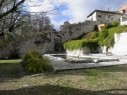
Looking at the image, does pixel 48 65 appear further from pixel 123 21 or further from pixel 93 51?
pixel 123 21

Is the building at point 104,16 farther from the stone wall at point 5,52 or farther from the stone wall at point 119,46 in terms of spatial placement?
the stone wall at point 5,52

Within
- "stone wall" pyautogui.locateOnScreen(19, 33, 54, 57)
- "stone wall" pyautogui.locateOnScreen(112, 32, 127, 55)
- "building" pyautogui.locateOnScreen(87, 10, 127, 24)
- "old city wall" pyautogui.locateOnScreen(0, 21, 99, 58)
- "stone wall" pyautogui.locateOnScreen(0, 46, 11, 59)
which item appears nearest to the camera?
"stone wall" pyautogui.locateOnScreen(112, 32, 127, 55)

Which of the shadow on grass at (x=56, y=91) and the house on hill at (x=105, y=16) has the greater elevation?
the house on hill at (x=105, y=16)

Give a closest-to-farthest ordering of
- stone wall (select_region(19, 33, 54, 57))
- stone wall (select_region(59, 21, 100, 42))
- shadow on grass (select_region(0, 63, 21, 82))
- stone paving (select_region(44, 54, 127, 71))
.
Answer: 1. shadow on grass (select_region(0, 63, 21, 82))
2. stone paving (select_region(44, 54, 127, 71))
3. stone wall (select_region(19, 33, 54, 57))
4. stone wall (select_region(59, 21, 100, 42))

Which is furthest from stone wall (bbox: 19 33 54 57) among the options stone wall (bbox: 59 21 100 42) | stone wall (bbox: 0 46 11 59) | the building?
the building

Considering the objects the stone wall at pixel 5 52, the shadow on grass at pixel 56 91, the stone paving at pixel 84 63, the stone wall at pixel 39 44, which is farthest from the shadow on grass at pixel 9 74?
the stone wall at pixel 39 44

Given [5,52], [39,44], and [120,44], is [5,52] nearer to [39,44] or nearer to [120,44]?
[39,44]

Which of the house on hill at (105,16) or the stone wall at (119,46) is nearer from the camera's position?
the stone wall at (119,46)

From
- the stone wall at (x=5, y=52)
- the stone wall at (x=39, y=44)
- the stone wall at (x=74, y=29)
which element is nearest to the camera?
the stone wall at (x=5, y=52)

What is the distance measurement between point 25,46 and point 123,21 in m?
16.7

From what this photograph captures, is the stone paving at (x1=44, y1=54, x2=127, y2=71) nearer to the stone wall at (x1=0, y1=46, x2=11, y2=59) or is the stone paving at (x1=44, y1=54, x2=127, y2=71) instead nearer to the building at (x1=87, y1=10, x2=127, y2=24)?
the stone wall at (x1=0, y1=46, x2=11, y2=59)

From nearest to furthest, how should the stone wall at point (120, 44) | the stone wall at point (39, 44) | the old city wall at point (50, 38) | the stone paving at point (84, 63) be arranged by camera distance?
the stone paving at point (84, 63) → the stone wall at point (120, 44) → the stone wall at point (39, 44) → the old city wall at point (50, 38)

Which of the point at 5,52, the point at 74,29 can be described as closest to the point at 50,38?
the point at 74,29

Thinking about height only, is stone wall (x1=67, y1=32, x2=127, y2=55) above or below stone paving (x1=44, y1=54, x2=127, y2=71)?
above
